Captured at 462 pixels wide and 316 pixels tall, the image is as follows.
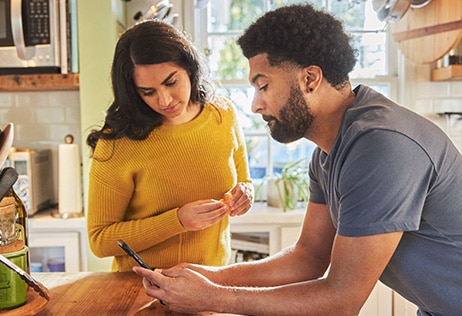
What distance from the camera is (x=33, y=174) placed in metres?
2.68

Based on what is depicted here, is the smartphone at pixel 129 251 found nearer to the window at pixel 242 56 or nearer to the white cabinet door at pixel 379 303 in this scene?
the white cabinet door at pixel 379 303

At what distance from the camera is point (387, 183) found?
1.09 metres

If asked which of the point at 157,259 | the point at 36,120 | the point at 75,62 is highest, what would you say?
the point at 75,62

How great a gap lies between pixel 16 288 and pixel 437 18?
86.0 inches

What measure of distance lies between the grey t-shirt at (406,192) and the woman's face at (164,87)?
54cm

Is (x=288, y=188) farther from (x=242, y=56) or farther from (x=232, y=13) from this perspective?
(x=232, y=13)

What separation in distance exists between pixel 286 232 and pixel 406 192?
1.57m

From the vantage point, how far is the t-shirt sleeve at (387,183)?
3.57ft

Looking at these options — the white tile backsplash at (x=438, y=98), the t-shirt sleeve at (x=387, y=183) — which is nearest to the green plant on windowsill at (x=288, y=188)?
the white tile backsplash at (x=438, y=98)

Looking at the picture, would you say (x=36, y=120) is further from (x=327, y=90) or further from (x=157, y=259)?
(x=327, y=90)

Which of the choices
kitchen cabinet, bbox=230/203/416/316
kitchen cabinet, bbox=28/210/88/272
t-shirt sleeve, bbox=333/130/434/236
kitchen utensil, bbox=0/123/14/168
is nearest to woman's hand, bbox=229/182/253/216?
t-shirt sleeve, bbox=333/130/434/236

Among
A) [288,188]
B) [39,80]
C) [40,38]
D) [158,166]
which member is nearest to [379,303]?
[288,188]

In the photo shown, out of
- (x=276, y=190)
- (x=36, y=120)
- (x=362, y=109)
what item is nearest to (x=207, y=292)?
(x=362, y=109)

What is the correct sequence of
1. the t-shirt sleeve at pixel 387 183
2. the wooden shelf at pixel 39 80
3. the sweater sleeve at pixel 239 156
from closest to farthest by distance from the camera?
the t-shirt sleeve at pixel 387 183
the sweater sleeve at pixel 239 156
the wooden shelf at pixel 39 80
